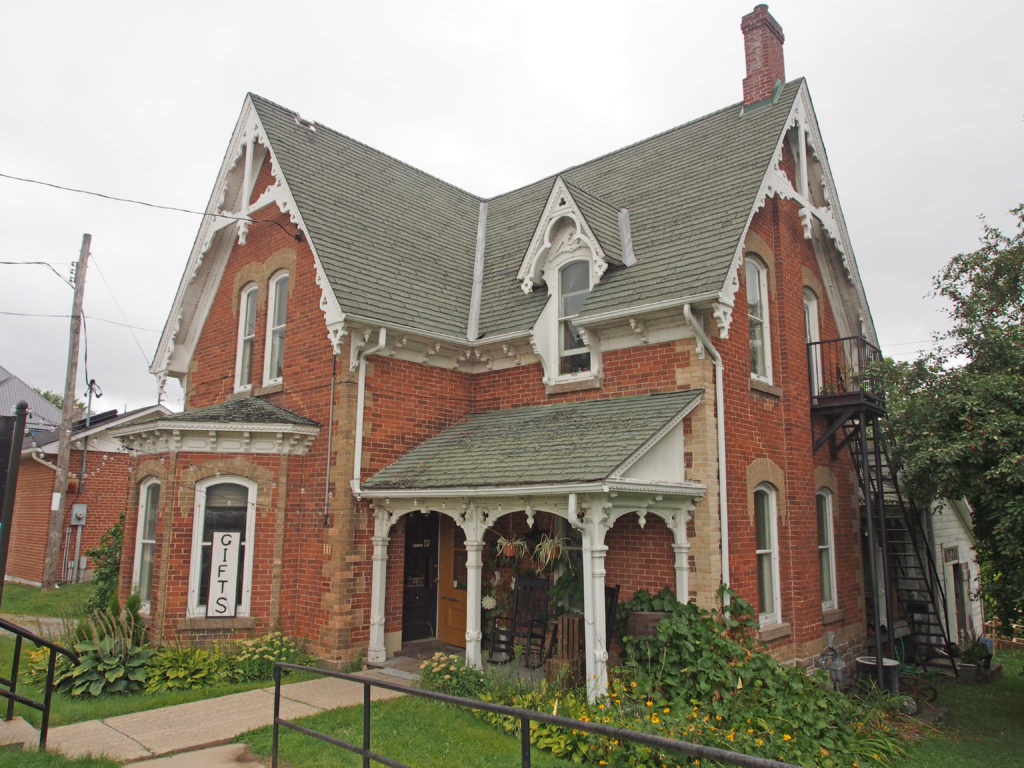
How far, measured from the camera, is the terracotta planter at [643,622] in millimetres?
9211

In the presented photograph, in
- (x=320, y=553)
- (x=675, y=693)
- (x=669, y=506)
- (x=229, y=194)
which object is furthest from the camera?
(x=229, y=194)

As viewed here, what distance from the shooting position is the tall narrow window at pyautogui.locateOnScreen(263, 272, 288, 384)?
13594mm

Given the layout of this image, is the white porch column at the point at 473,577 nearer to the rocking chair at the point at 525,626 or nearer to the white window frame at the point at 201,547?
the rocking chair at the point at 525,626

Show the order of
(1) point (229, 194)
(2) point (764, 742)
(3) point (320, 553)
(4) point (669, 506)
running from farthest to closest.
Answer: (1) point (229, 194) → (3) point (320, 553) → (4) point (669, 506) → (2) point (764, 742)

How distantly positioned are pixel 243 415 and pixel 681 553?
23.8 feet

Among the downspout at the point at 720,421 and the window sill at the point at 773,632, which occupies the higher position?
the downspout at the point at 720,421

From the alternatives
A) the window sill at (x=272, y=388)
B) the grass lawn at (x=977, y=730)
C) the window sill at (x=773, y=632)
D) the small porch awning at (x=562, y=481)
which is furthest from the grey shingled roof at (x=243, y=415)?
the grass lawn at (x=977, y=730)

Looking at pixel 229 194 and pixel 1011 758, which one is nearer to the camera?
pixel 1011 758

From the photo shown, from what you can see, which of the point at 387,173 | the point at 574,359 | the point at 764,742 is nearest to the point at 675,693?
the point at 764,742

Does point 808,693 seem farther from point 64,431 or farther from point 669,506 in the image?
point 64,431

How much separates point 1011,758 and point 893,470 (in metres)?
4.85

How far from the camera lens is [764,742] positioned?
7824 mm

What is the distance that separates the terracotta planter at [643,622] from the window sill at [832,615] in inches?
174

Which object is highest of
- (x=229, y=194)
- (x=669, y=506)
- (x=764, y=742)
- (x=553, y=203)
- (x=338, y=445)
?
(x=229, y=194)
